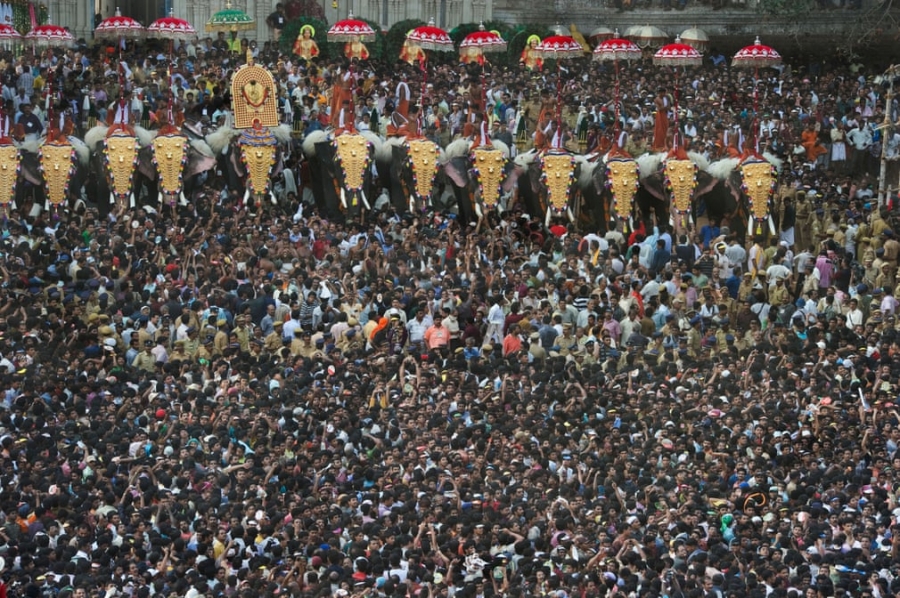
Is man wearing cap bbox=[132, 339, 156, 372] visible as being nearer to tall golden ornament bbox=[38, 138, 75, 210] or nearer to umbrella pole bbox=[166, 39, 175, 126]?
tall golden ornament bbox=[38, 138, 75, 210]

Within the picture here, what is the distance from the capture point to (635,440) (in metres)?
27.5

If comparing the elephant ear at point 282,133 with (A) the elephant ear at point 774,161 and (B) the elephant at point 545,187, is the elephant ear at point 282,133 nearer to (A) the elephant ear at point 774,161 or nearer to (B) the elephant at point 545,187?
(B) the elephant at point 545,187

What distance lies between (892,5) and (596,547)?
21.6 m

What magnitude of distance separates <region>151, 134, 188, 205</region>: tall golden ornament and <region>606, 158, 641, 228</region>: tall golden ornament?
19.4 feet

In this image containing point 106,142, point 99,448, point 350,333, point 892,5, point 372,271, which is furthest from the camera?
point 892,5

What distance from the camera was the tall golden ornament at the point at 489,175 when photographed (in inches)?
1412

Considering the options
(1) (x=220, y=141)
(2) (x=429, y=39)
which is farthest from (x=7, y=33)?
(2) (x=429, y=39)

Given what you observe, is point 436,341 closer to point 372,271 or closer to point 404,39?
point 372,271

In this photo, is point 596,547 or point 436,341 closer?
point 596,547

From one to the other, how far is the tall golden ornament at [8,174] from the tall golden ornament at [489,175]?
636cm

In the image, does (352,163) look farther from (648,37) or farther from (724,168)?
(648,37)

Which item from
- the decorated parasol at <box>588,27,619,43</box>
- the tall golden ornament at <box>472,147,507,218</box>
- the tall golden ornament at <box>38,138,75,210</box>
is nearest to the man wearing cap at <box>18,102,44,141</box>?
the tall golden ornament at <box>38,138,75,210</box>

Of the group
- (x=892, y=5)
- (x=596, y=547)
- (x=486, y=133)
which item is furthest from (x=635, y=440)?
(x=892, y=5)

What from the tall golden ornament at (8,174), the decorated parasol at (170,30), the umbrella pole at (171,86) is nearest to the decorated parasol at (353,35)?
the decorated parasol at (170,30)
